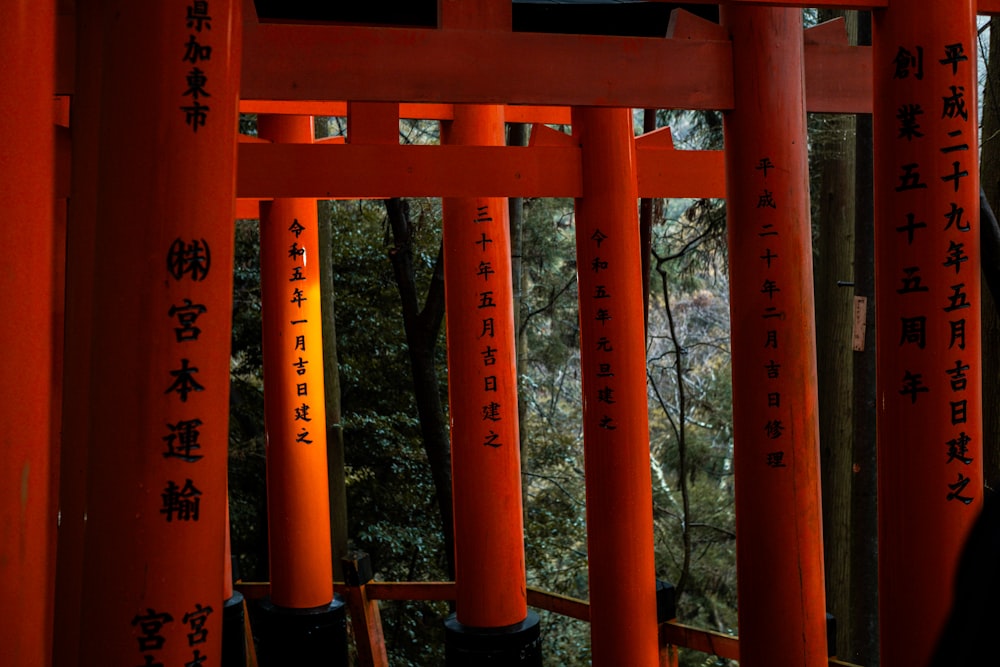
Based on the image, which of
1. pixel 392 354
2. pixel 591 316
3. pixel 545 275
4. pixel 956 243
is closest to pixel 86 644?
pixel 956 243

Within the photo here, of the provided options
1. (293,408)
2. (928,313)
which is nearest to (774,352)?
(928,313)

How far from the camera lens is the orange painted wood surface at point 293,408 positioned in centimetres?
767

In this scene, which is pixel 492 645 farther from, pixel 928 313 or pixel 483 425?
pixel 928 313

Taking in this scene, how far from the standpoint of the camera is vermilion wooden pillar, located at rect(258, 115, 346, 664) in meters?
7.67

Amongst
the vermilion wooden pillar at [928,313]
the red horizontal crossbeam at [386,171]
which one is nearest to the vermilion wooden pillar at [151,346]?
the vermilion wooden pillar at [928,313]

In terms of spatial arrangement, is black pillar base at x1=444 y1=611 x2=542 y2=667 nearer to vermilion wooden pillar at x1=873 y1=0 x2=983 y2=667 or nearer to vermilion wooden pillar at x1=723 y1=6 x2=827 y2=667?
vermilion wooden pillar at x1=723 y1=6 x2=827 y2=667

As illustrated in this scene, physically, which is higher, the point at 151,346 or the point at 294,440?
the point at 151,346

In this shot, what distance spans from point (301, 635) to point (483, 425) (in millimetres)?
2428

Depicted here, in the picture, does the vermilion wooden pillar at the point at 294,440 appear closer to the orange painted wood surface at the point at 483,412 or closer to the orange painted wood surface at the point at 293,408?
the orange painted wood surface at the point at 293,408

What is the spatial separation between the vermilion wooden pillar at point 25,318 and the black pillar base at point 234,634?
509 cm

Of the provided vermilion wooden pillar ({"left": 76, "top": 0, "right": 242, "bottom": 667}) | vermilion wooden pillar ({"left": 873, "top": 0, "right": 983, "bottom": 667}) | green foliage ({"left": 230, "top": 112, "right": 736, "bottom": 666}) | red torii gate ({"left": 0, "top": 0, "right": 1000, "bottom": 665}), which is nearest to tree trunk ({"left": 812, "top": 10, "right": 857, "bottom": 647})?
green foliage ({"left": 230, "top": 112, "right": 736, "bottom": 666})

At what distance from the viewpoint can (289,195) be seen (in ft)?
18.6

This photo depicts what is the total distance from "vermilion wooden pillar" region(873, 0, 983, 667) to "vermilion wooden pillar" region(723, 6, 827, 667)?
78 cm

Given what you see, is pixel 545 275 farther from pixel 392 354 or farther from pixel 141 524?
pixel 141 524
